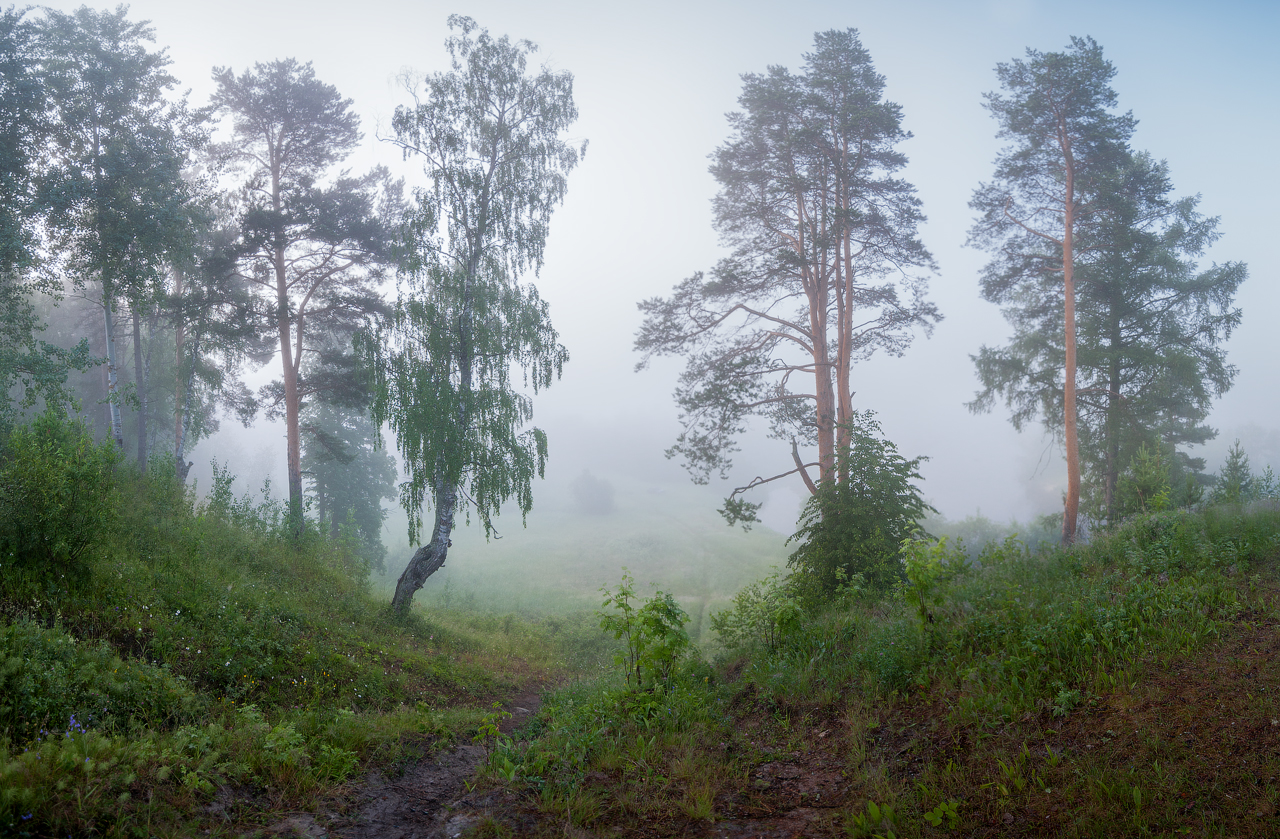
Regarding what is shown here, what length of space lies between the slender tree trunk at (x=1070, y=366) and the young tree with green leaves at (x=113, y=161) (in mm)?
24483

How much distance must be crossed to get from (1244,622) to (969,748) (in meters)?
3.23

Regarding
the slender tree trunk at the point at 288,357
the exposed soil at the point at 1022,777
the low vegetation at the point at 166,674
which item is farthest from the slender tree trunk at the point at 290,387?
the exposed soil at the point at 1022,777

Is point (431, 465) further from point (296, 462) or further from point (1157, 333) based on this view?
point (1157, 333)

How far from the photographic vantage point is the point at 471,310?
1314cm

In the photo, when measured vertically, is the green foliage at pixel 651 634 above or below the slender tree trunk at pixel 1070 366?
below

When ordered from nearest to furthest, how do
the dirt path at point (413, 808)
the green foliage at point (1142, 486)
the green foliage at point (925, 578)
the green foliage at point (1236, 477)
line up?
the dirt path at point (413, 808) < the green foliage at point (925, 578) < the green foliage at point (1236, 477) < the green foliage at point (1142, 486)

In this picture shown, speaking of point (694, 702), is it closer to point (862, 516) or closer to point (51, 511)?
point (862, 516)

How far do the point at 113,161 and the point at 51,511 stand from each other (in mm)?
13388

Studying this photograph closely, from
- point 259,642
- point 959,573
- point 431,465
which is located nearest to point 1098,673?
point 959,573

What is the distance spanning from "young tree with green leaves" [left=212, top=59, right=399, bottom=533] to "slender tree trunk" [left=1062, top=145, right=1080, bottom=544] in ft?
67.0

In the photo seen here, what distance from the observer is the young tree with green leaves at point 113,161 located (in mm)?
13898

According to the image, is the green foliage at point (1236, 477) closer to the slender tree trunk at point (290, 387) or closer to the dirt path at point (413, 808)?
the dirt path at point (413, 808)

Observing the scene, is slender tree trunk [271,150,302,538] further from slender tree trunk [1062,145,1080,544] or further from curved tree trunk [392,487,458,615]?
slender tree trunk [1062,145,1080,544]

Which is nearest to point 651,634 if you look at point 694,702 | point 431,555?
point 694,702
